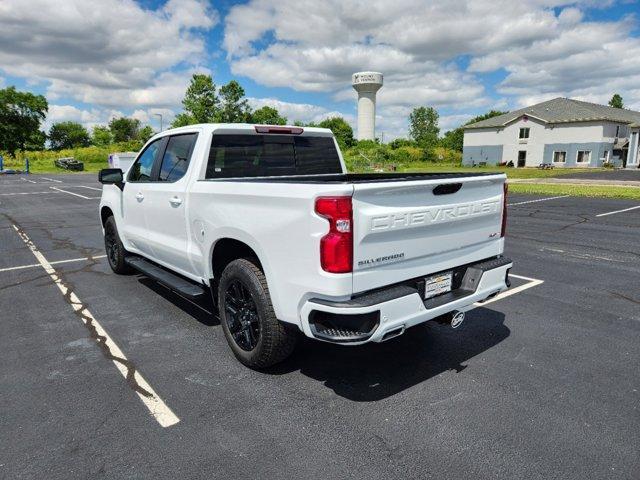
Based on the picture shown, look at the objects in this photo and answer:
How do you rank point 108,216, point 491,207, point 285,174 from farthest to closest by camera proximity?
point 108,216 < point 285,174 < point 491,207

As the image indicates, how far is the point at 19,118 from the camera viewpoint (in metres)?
81.0

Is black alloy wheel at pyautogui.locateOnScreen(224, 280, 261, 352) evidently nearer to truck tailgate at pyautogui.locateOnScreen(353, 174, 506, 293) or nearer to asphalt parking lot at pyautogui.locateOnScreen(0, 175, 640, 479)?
asphalt parking lot at pyautogui.locateOnScreen(0, 175, 640, 479)

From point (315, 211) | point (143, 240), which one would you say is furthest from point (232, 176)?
point (315, 211)

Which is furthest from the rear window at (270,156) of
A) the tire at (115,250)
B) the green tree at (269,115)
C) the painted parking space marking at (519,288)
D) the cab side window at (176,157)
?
the green tree at (269,115)

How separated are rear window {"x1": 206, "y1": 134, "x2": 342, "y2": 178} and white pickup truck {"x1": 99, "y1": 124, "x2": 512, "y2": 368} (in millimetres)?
12

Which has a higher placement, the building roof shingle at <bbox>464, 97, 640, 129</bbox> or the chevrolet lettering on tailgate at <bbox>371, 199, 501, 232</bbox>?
the building roof shingle at <bbox>464, 97, 640, 129</bbox>

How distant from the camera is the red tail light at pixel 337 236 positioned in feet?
8.91

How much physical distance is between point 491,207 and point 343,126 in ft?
343

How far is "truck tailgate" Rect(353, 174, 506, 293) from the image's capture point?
2.82 meters

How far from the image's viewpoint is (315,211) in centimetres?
278

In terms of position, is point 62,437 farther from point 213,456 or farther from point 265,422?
point 265,422

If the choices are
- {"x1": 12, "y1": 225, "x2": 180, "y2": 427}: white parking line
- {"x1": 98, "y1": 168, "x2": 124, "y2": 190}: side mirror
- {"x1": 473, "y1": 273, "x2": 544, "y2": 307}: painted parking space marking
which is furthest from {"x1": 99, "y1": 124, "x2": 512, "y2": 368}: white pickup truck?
{"x1": 473, "y1": 273, "x2": 544, "y2": 307}: painted parking space marking

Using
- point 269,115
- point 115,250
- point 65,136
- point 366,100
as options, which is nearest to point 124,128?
point 65,136

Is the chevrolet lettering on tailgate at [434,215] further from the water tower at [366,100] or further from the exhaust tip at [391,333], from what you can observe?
the water tower at [366,100]
